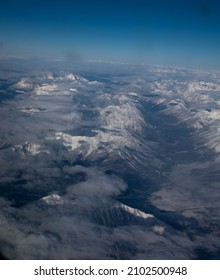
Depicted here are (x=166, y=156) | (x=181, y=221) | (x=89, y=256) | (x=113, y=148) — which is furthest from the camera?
(x=166, y=156)

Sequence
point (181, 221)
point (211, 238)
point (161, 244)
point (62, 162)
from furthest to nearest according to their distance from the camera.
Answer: point (62, 162) < point (181, 221) < point (211, 238) < point (161, 244)

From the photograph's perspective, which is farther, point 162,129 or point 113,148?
point 162,129

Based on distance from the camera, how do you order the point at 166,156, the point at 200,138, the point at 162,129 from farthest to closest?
the point at 162,129, the point at 200,138, the point at 166,156

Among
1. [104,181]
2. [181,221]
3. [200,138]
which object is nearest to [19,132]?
[104,181]

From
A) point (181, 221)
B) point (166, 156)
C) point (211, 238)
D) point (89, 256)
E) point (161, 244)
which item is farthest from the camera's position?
point (166, 156)

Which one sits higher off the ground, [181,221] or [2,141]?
[2,141]

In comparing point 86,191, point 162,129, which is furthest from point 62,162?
point 162,129

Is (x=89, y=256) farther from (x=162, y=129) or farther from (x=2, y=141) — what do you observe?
(x=162, y=129)

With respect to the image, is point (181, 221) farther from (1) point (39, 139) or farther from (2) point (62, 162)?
(1) point (39, 139)

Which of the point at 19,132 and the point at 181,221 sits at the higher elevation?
the point at 19,132
